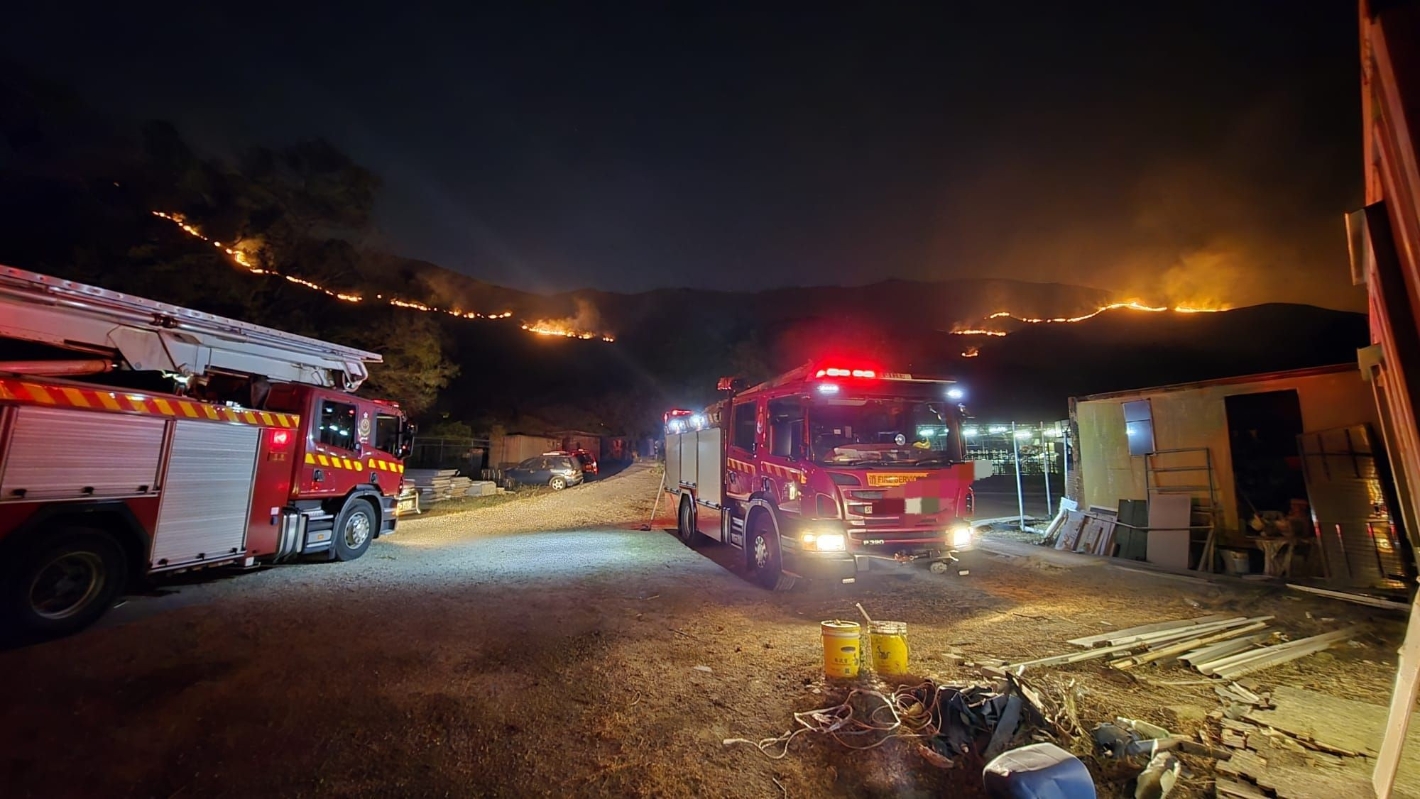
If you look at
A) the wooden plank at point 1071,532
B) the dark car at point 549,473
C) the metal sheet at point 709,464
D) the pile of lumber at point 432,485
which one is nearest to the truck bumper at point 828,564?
the metal sheet at point 709,464

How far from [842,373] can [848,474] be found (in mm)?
1402

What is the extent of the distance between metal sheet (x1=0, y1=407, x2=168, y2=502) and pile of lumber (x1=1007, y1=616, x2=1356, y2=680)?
8869mm

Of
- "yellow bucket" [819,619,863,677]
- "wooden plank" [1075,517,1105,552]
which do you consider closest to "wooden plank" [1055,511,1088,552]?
"wooden plank" [1075,517,1105,552]

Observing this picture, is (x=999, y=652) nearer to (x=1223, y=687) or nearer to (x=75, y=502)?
(x=1223, y=687)

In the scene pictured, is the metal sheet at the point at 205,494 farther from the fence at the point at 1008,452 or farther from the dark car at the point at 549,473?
the fence at the point at 1008,452

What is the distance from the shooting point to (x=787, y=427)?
7312mm

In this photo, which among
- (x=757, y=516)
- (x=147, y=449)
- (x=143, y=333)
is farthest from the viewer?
(x=757, y=516)

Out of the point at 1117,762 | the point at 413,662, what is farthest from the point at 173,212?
the point at 1117,762

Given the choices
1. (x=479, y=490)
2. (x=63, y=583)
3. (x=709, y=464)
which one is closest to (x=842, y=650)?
(x=709, y=464)

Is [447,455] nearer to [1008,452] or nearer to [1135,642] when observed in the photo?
[1135,642]

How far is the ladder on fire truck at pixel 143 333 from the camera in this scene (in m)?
5.67

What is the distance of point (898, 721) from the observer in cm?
356

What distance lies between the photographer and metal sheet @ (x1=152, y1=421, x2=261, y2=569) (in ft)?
20.7

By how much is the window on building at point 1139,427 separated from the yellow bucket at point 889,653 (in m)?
9.02
